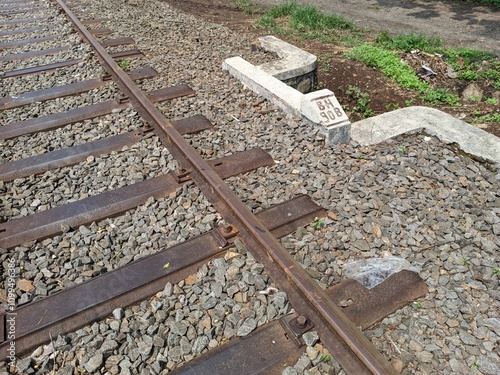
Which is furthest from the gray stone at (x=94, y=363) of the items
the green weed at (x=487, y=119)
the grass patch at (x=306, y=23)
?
the grass patch at (x=306, y=23)

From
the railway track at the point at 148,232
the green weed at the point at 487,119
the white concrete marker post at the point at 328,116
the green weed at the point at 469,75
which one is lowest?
the green weed at the point at 469,75

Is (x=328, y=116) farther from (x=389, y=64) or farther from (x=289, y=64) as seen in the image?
(x=389, y=64)

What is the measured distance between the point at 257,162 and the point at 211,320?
5.87ft

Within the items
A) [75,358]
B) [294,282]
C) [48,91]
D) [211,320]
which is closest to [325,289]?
[294,282]

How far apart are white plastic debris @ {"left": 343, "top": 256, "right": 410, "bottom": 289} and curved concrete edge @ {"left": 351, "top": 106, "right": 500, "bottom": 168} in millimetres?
1587

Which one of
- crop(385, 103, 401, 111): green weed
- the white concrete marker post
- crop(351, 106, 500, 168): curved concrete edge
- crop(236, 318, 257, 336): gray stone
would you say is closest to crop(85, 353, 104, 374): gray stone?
crop(236, 318, 257, 336): gray stone

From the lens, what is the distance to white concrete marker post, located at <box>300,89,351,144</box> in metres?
4.19

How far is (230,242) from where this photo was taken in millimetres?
3092

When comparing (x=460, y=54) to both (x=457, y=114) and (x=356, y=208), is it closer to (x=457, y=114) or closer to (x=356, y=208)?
(x=457, y=114)

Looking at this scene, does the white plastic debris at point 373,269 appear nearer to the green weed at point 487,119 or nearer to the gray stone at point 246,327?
the gray stone at point 246,327

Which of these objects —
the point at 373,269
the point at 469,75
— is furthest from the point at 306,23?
the point at 373,269

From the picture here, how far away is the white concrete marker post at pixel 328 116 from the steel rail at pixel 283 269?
1251 mm

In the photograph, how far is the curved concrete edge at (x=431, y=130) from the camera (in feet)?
13.1

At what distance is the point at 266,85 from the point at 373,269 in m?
2.90
